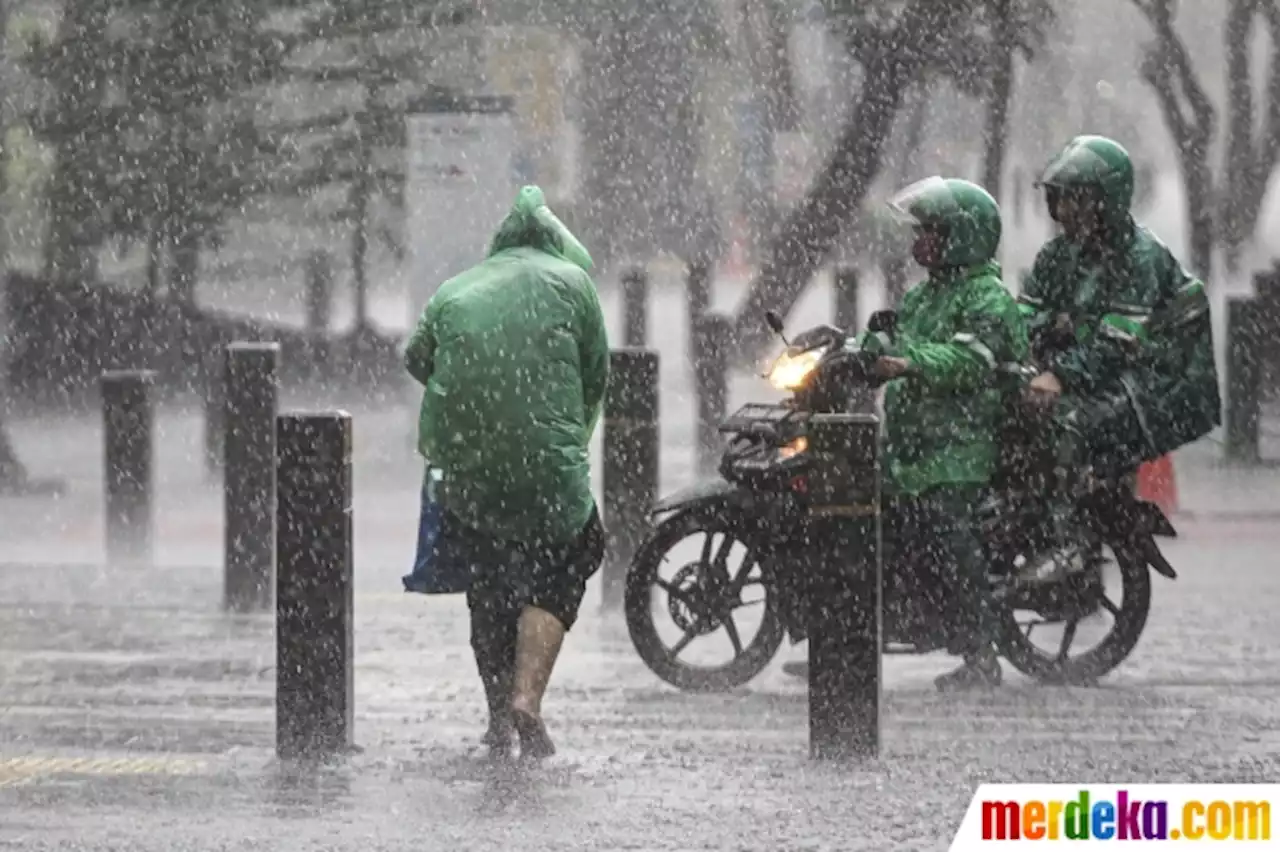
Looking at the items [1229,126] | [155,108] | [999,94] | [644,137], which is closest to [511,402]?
[155,108]

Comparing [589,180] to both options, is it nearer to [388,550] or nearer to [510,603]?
[388,550]

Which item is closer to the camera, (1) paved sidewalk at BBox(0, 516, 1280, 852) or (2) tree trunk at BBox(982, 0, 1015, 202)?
(1) paved sidewalk at BBox(0, 516, 1280, 852)

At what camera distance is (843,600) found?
327 inches

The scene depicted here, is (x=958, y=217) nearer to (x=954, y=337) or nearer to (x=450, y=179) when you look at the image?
(x=954, y=337)

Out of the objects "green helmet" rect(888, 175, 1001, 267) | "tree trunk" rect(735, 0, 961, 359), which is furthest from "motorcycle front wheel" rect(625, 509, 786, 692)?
"tree trunk" rect(735, 0, 961, 359)

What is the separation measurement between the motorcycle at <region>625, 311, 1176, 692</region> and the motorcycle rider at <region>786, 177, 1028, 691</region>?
6cm

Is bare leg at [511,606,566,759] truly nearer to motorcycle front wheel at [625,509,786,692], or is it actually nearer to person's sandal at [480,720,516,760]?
person's sandal at [480,720,516,760]

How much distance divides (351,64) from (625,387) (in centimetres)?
1171

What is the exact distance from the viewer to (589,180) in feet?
95.0

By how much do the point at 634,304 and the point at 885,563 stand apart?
34.7 feet

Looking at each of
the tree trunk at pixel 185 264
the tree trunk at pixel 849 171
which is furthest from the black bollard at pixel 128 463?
the tree trunk at pixel 185 264

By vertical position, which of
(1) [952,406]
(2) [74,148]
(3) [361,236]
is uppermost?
(2) [74,148]

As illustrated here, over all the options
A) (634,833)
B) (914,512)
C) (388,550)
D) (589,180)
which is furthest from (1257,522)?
(589,180)

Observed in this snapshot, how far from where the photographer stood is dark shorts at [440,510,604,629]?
8.65 meters
